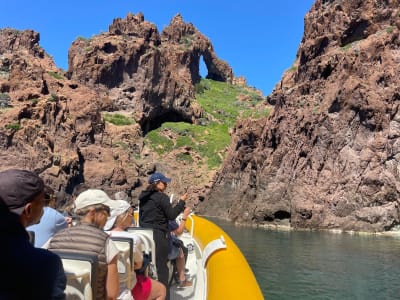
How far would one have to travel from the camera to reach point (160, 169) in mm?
64938

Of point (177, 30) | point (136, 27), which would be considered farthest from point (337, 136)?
point (177, 30)

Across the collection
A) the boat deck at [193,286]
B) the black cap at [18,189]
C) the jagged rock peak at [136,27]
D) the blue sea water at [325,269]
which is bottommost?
the blue sea water at [325,269]

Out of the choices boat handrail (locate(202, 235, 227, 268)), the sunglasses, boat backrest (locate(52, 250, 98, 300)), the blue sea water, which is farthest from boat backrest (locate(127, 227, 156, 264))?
the blue sea water

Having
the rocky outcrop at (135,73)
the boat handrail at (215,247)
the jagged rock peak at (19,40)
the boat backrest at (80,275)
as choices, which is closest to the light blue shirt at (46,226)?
the boat backrest at (80,275)

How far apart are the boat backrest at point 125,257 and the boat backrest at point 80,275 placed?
748mm

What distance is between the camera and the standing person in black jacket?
515 cm

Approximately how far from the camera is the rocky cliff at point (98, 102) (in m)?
40.9

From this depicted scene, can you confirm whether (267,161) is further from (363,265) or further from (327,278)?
(327,278)

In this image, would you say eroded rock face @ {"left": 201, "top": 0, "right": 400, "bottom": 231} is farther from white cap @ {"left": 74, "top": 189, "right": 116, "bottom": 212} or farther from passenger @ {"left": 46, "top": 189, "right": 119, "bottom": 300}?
passenger @ {"left": 46, "top": 189, "right": 119, "bottom": 300}

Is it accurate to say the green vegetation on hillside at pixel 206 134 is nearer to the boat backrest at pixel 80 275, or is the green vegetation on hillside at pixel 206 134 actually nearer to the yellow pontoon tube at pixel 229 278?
the yellow pontoon tube at pixel 229 278

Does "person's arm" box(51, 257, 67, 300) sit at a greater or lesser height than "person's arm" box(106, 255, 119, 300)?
Result: greater

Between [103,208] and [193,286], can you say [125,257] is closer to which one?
[103,208]

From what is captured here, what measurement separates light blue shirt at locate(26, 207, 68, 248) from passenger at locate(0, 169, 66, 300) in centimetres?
211

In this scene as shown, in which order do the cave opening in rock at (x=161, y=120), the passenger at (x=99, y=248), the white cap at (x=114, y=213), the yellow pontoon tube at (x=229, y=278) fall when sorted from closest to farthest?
the passenger at (x=99, y=248), the white cap at (x=114, y=213), the yellow pontoon tube at (x=229, y=278), the cave opening in rock at (x=161, y=120)
